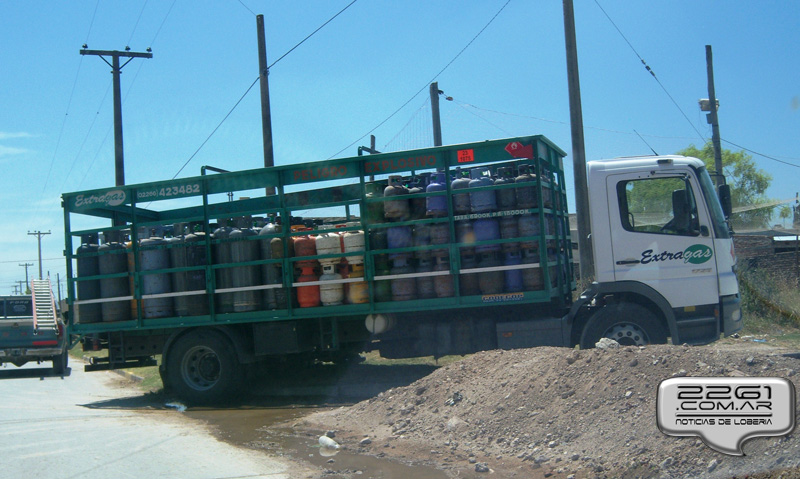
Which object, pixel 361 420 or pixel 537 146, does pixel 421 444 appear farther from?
pixel 537 146

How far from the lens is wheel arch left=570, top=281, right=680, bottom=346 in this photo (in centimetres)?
839

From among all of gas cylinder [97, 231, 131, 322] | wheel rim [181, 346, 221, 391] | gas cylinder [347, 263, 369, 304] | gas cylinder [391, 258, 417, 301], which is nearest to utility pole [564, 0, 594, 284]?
gas cylinder [391, 258, 417, 301]

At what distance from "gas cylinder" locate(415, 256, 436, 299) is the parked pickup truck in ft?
37.6

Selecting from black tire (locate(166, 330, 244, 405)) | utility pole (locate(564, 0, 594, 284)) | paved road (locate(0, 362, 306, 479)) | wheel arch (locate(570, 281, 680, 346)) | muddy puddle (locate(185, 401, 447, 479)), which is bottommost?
muddy puddle (locate(185, 401, 447, 479))

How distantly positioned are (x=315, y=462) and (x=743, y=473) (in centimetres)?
354

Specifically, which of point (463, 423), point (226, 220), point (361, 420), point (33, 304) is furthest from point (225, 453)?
point (33, 304)

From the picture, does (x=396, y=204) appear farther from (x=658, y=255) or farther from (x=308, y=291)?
(x=658, y=255)

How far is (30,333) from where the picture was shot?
54.0ft

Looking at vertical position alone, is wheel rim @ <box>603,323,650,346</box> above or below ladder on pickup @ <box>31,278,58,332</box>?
below

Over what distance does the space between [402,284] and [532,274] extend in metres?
1.72

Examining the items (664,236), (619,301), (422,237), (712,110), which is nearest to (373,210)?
(422,237)

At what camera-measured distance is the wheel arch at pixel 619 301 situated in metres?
8.39

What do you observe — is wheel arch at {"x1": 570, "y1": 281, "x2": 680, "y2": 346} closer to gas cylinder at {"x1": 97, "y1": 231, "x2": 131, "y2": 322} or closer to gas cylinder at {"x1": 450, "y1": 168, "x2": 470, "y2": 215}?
gas cylinder at {"x1": 450, "y1": 168, "x2": 470, "y2": 215}

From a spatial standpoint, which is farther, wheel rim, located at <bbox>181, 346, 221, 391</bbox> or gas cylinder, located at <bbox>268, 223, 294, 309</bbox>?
wheel rim, located at <bbox>181, 346, 221, 391</bbox>
